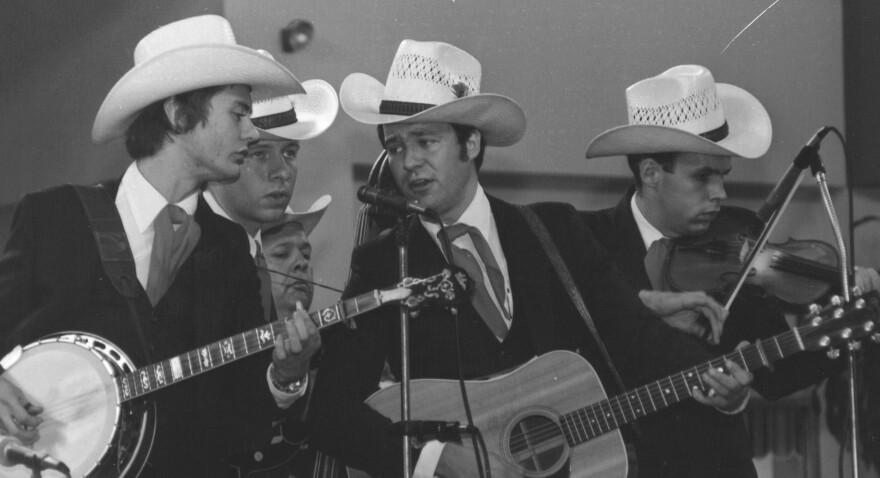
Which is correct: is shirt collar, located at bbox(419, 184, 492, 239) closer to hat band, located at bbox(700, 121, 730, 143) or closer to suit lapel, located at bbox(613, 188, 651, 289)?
suit lapel, located at bbox(613, 188, 651, 289)

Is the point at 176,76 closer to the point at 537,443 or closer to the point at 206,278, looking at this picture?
the point at 206,278

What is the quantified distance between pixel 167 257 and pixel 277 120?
0.86 metres

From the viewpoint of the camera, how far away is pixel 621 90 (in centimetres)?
423

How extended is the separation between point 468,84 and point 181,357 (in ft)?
4.67

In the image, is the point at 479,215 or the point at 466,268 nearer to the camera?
the point at 466,268

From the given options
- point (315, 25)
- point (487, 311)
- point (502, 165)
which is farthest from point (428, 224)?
point (315, 25)

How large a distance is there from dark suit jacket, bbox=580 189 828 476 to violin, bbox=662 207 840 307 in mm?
74

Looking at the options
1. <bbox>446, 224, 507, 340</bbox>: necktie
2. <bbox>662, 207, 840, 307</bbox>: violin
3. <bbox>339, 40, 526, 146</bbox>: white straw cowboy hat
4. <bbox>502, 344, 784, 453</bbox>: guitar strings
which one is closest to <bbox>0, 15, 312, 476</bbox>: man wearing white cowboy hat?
<bbox>339, 40, 526, 146</bbox>: white straw cowboy hat

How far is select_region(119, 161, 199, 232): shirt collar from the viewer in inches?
126

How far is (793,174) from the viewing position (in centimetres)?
401

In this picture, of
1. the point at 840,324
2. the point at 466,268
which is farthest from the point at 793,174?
the point at 466,268

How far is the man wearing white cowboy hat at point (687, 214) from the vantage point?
3662mm

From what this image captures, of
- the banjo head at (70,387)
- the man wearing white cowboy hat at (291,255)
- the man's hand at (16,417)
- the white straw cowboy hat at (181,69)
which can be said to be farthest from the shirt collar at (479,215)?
the man's hand at (16,417)

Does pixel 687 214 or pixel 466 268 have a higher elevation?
pixel 687 214
